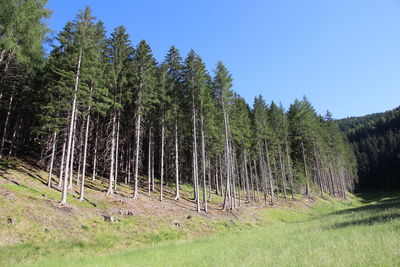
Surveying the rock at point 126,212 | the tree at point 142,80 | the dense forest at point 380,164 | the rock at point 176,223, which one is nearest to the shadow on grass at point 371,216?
the rock at point 176,223

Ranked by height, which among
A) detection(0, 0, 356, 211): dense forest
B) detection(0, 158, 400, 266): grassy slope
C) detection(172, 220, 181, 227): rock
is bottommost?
detection(172, 220, 181, 227): rock

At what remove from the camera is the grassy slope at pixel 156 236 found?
27.7ft

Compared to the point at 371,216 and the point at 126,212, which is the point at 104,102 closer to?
the point at 126,212

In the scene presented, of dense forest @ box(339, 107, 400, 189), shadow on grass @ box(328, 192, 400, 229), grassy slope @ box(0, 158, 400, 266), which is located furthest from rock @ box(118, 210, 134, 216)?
dense forest @ box(339, 107, 400, 189)

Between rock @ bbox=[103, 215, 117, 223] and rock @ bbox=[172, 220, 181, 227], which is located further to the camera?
rock @ bbox=[172, 220, 181, 227]

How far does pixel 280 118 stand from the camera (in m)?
46.6

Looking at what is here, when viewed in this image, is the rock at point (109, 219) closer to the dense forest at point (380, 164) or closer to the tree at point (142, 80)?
the tree at point (142, 80)

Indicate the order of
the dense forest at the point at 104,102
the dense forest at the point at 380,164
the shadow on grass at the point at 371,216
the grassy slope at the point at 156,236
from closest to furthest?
the grassy slope at the point at 156,236 → the shadow on grass at the point at 371,216 → the dense forest at the point at 104,102 → the dense forest at the point at 380,164

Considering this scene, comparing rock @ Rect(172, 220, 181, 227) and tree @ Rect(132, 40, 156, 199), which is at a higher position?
tree @ Rect(132, 40, 156, 199)

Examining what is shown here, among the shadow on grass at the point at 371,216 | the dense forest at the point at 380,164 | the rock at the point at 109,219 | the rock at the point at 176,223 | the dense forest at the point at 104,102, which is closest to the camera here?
the shadow on grass at the point at 371,216

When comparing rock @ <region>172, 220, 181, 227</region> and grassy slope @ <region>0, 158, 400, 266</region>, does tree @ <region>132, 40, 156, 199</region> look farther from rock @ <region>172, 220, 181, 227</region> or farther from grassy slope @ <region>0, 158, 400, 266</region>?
grassy slope @ <region>0, 158, 400, 266</region>

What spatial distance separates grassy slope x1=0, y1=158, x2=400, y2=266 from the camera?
332 inches

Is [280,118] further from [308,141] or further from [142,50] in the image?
[142,50]

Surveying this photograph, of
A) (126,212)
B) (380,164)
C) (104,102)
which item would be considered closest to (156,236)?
(126,212)
